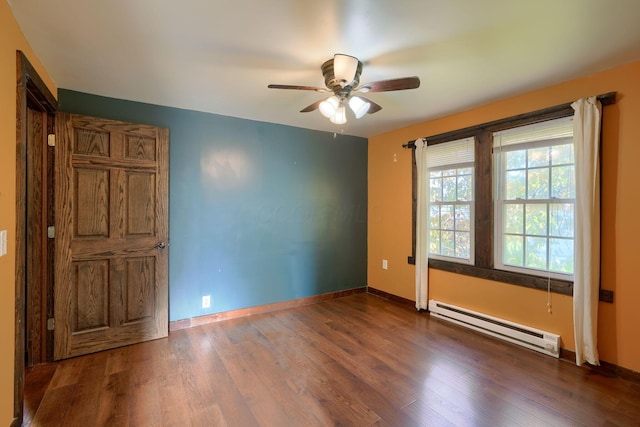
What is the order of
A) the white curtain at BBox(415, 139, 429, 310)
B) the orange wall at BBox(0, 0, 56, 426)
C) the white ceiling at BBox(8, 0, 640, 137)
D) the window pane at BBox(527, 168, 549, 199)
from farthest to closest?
the white curtain at BBox(415, 139, 429, 310) < the window pane at BBox(527, 168, 549, 199) < the white ceiling at BBox(8, 0, 640, 137) < the orange wall at BBox(0, 0, 56, 426)

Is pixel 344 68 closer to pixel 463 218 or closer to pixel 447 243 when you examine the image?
pixel 463 218

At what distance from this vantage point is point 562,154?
254 cm

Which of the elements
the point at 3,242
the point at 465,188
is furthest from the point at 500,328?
the point at 3,242

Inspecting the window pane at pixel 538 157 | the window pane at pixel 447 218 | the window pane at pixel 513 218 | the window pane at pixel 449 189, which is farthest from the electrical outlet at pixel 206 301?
the window pane at pixel 538 157

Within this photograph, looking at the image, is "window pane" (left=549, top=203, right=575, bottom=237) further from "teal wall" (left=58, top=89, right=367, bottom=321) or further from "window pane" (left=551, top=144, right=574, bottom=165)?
"teal wall" (left=58, top=89, right=367, bottom=321)

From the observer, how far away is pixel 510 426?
5.60 feet

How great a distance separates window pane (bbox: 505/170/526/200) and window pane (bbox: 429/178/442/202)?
0.77 meters

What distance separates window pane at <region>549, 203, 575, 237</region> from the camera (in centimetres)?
250

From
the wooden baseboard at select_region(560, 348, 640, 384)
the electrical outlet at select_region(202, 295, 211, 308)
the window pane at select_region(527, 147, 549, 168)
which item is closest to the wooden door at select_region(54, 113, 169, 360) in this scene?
the electrical outlet at select_region(202, 295, 211, 308)

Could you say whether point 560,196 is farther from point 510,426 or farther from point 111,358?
point 111,358

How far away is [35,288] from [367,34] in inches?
128

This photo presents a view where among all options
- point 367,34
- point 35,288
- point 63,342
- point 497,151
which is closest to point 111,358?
point 63,342

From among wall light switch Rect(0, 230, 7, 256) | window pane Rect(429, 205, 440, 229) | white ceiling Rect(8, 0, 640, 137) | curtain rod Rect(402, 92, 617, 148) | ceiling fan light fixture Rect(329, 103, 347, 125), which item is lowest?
wall light switch Rect(0, 230, 7, 256)

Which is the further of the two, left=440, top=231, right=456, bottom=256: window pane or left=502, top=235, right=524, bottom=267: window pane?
left=440, top=231, right=456, bottom=256: window pane
